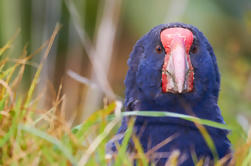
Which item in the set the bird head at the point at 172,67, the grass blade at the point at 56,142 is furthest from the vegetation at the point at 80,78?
the bird head at the point at 172,67

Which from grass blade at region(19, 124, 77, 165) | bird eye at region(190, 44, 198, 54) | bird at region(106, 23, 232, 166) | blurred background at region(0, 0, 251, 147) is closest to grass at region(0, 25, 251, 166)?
grass blade at region(19, 124, 77, 165)

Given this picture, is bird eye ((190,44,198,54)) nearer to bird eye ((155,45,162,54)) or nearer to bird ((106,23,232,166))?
bird ((106,23,232,166))

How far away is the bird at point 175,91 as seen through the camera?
2467 mm

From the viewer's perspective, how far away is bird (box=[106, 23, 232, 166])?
2.47m

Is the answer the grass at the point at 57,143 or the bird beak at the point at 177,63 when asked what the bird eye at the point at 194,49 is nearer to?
the bird beak at the point at 177,63

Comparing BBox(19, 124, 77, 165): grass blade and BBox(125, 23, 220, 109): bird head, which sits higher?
BBox(125, 23, 220, 109): bird head

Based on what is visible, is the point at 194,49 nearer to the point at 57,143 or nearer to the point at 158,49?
the point at 158,49

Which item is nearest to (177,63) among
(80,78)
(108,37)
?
(80,78)

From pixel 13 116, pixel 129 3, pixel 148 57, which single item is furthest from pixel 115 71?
pixel 13 116

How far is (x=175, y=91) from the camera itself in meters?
2.57

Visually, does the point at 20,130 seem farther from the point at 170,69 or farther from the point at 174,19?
the point at 174,19

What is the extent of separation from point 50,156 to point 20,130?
161mm

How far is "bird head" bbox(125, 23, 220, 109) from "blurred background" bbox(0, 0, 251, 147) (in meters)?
0.65

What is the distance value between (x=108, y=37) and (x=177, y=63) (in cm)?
208
